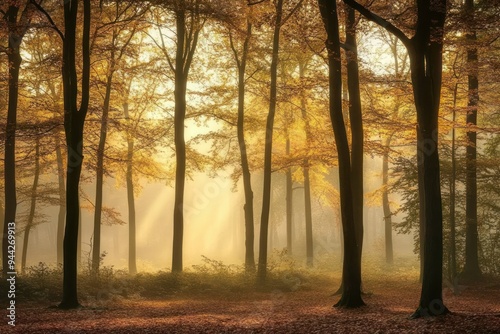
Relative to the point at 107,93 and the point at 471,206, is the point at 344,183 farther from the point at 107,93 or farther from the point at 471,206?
the point at 107,93

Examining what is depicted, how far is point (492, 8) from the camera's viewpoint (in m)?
12.7

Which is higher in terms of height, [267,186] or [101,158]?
[101,158]

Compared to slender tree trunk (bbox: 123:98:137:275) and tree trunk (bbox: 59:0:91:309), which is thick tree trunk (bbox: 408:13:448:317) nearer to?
tree trunk (bbox: 59:0:91:309)

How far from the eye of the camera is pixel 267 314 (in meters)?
11.0

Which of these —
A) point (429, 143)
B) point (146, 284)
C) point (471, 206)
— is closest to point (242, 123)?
point (146, 284)

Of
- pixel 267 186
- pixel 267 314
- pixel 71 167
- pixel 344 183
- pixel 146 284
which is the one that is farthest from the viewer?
pixel 267 186

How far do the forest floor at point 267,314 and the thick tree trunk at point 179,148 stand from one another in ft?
8.29

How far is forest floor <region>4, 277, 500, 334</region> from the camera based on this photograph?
8305mm

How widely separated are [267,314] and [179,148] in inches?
359

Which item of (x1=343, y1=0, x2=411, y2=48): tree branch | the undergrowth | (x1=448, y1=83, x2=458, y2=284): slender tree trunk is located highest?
(x1=343, y1=0, x2=411, y2=48): tree branch

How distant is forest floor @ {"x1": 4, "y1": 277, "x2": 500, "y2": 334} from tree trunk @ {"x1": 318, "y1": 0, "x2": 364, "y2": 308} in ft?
1.69

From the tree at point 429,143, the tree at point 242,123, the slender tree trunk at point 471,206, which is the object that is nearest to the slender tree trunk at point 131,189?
the tree at point 242,123

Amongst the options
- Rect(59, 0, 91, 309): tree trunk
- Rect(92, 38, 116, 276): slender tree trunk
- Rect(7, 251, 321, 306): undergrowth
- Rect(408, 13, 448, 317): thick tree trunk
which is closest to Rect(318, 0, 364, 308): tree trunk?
Rect(408, 13, 448, 317): thick tree trunk

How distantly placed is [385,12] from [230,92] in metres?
8.60
